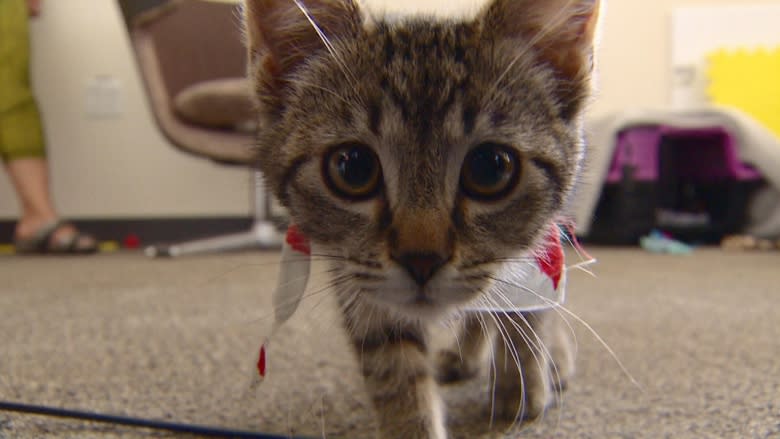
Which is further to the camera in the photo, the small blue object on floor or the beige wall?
the beige wall

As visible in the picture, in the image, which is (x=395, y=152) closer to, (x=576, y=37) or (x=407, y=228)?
(x=407, y=228)

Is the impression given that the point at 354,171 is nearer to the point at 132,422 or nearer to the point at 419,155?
the point at 419,155

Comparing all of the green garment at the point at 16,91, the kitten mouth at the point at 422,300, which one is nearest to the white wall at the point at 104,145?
the green garment at the point at 16,91

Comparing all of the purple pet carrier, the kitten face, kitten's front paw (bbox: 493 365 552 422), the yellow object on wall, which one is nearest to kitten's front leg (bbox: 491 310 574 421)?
kitten's front paw (bbox: 493 365 552 422)

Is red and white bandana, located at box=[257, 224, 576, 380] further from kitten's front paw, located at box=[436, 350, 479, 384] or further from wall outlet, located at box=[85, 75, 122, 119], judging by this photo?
wall outlet, located at box=[85, 75, 122, 119]

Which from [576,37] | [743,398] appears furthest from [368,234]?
[743,398]

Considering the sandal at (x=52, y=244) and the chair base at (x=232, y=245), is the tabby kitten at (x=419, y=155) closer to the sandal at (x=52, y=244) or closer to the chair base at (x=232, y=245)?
the chair base at (x=232, y=245)
